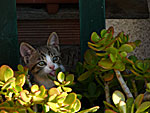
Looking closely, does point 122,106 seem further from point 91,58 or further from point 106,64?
point 91,58

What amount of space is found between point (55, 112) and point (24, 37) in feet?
8.94

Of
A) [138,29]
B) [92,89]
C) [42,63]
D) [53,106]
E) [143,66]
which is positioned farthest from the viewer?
[138,29]

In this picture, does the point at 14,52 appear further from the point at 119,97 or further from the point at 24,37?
the point at 24,37

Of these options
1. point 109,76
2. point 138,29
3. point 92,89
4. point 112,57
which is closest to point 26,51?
point 92,89

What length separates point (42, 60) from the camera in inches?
72.6

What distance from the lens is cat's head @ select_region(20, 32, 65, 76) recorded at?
1.79 meters

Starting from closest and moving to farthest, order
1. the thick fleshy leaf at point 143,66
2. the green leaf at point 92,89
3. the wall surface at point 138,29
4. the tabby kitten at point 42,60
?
the thick fleshy leaf at point 143,66 < the green leaf at point 92,89 < the tabby kitten at point 42,60 < the wall surface at point 138,29

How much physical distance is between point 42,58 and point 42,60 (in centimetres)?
2

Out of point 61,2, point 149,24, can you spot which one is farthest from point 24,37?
point 149,24

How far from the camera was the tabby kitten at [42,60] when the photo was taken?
176cm

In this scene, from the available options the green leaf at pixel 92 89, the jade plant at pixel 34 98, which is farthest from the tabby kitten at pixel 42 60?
the jade plant at pixel 34 98

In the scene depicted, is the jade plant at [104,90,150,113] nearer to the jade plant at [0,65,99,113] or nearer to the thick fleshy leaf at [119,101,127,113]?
the thick fleshy leaf at [119,101,127,113]

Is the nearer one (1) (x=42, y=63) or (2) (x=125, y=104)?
(2) (x=125, y=104)

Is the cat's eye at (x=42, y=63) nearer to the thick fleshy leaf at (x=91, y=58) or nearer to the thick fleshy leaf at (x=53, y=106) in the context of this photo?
the thick fleshy leaf at (x=91, y=58)
